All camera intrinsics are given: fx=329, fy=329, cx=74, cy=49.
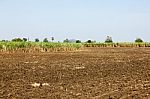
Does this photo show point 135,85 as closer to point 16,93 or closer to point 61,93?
point 61,93

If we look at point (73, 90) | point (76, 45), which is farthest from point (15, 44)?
point (73, 90)

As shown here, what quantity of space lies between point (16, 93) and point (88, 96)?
1.87m

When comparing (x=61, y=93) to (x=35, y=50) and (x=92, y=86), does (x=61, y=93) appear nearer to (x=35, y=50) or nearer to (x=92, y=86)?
(x=92, y=86)

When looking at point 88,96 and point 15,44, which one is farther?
point 15,44

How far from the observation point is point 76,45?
167ft

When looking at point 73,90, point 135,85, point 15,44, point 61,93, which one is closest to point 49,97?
point 61,93

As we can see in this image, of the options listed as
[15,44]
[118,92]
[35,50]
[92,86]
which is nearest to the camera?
[118,92]

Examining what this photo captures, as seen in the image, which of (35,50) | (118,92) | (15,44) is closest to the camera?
(118,92)

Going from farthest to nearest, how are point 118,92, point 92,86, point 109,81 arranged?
1. point 109,81
2. point 92,86
3. point 118,92

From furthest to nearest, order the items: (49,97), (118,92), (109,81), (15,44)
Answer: (15,44) < (109,81) < (118,92) < (49,97)

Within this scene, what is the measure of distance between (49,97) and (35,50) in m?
34.1

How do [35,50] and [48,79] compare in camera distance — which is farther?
[35,50]

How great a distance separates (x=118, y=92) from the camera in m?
8.26

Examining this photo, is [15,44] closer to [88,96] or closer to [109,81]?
[109,81]
